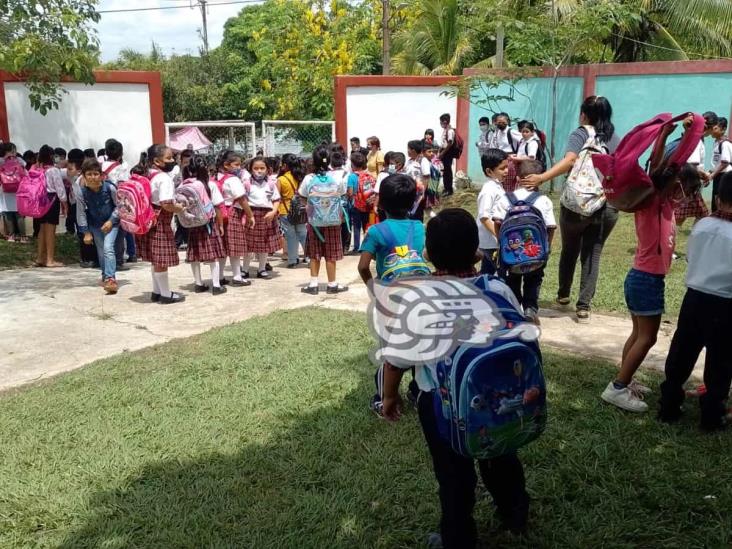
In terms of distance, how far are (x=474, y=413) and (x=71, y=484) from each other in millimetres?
2161

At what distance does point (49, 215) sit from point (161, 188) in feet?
10.5

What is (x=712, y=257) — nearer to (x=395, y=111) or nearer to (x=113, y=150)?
(x=113, y=150)

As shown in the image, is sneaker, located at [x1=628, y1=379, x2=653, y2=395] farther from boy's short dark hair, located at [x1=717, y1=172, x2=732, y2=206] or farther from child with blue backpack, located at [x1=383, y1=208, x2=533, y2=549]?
child with blue backpack, located at [x1=383, y1=208, x2=533, y2=549]

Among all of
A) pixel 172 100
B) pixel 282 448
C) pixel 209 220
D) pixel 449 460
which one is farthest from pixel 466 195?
pixel 172 100

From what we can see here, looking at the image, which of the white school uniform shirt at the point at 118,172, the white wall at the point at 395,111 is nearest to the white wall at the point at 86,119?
the white school uniform shirt at the point at 118,172

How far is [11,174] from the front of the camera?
9484 millimetres

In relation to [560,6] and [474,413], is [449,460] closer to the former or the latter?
[474,413]

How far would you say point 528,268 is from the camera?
4688 mm

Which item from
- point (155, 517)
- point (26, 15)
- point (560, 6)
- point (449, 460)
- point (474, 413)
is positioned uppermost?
point (560, 6)

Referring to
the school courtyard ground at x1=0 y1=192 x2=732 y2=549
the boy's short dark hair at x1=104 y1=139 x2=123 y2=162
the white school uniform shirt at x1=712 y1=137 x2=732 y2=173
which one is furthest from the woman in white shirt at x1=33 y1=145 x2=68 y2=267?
the white school uniform shirt at x1=712 y1=137 x2=732 y2=173

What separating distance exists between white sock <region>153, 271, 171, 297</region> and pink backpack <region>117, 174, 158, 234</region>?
1.64ft

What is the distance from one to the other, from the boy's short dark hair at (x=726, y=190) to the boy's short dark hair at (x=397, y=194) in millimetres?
1509

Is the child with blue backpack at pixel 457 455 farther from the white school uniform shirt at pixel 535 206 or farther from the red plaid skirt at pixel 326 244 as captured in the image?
the red plaid skirt at pixel 326 244

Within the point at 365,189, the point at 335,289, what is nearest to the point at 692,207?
the point at 335,289
